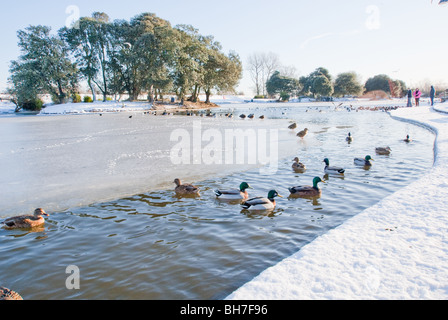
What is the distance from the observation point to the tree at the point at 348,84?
299 ft

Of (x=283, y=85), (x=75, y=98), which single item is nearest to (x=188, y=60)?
(x=75, y=98)

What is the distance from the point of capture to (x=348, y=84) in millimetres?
91062

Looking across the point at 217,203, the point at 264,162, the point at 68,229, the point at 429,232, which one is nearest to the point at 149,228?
the point at 68,229

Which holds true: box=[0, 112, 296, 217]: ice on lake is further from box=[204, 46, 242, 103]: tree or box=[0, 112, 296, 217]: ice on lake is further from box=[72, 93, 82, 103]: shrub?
box=[204, 46, 242, 103]: tree

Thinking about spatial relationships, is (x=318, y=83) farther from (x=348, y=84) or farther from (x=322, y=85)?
(x=348, y=84)

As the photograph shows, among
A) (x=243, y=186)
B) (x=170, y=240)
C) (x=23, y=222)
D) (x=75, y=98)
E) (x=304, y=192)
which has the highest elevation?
(x=75, y=98)

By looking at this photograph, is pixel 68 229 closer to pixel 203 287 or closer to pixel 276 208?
pixel 203 287

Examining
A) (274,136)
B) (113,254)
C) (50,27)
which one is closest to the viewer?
(113,254)

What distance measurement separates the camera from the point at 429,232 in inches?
159

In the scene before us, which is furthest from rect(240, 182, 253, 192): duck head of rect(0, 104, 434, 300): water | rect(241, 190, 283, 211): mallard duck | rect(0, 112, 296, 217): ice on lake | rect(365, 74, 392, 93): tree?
rect(365, 74, 392, 93): tree

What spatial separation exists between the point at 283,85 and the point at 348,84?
61.0 ft

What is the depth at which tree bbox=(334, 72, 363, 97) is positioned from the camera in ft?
299

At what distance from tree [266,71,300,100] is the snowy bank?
89098 mm
